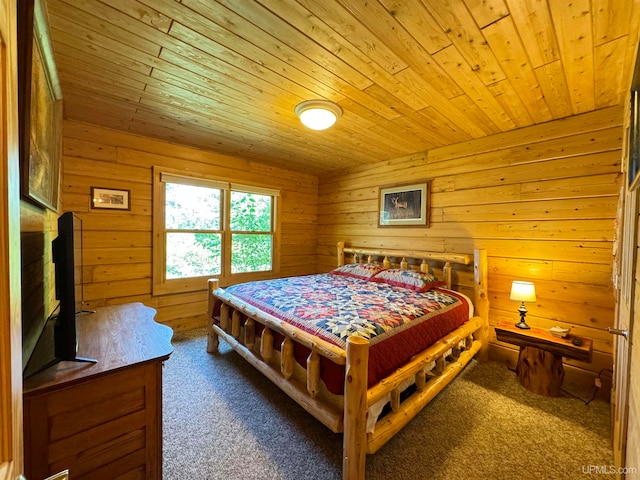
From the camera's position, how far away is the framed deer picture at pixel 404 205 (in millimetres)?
3410

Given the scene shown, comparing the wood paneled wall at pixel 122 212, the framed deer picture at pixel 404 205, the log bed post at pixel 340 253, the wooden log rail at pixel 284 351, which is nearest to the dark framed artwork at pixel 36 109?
the wood paneled wall at pixel 122 212

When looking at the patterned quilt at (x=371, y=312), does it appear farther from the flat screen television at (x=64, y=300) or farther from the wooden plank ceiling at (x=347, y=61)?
the wooden plank ceiling at (x=347, y=61)

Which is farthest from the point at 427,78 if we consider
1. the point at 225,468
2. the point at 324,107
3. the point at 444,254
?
the point at 225,468

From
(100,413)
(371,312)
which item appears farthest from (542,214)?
(100,413)

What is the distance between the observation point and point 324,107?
224 cm

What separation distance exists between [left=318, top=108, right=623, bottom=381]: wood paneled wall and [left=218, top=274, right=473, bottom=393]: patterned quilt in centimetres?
67

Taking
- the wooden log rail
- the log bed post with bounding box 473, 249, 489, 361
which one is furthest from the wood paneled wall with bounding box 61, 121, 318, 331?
the log bed post with bounding box 473, 249, 489, 361

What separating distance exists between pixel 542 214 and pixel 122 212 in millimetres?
4512

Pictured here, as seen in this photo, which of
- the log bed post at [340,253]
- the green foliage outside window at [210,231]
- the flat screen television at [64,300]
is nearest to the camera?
the flat screen television at [64,300]

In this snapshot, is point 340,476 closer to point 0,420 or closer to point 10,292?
point 0,420

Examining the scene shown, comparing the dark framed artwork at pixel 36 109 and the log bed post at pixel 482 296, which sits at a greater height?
the dark framed artwork at pixel 36 109

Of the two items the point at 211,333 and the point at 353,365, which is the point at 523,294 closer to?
the point at 353,365

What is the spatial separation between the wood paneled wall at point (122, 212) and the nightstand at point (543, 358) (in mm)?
3707

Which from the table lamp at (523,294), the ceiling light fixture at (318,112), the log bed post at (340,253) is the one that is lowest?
the table lamp at (523,294)
